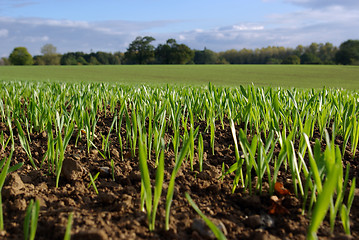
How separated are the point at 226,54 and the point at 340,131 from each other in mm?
72090

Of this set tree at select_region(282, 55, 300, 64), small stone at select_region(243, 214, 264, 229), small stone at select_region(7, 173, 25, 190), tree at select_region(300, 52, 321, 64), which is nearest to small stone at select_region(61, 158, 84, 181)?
small stone at select_region(7, 173, 25, 190)

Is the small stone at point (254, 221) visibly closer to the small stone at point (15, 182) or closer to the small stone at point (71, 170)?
the small stone at point (71, 170)

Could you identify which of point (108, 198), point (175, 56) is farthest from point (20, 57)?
point (108, 198)

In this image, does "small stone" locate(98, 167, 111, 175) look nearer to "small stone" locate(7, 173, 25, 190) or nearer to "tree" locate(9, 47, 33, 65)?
"small stone" locate(7, 173, 25, 190)

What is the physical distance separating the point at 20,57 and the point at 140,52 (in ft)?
84.4

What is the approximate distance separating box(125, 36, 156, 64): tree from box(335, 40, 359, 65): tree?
3563cm

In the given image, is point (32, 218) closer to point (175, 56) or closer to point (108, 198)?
point (108, 198)

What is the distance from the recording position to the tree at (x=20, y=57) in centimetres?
6644

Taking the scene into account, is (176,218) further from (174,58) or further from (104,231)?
(174,58)

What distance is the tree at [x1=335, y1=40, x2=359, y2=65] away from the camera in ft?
158

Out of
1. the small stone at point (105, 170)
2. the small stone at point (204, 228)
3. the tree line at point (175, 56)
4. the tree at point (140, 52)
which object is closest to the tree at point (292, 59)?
the tree line at point (175, 56)

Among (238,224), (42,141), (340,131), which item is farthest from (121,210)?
(340,131)

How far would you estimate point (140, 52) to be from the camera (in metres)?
65.9

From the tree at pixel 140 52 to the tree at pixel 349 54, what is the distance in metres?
35.6
